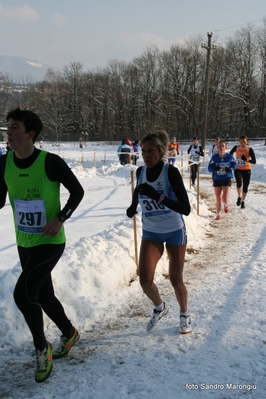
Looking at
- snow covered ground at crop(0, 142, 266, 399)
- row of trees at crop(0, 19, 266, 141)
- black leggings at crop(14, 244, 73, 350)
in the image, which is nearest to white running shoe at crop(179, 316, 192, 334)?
snow covered ground at crop(0, 142, 266, 399)

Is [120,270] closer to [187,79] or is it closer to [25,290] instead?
[25,290]

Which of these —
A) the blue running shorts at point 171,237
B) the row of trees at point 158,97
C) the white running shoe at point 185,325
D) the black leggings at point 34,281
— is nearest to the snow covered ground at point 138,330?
the white running shoe at point 185,325

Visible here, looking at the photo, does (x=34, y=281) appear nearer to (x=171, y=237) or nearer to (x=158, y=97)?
(x=171, y=237)

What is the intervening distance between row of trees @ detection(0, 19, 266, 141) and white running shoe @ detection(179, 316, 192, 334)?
48.0 meters

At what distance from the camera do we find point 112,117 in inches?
2862

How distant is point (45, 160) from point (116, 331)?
1.98 metres

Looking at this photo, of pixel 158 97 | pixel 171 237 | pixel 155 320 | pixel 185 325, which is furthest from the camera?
pixel 158 97

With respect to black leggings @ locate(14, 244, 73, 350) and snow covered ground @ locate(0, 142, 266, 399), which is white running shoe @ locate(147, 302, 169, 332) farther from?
black leggings @ locate(14, 244, 73, 350)

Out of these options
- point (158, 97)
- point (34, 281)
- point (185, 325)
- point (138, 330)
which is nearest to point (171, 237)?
point (185, 325)

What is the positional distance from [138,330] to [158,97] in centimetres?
6418

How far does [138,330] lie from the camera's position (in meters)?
3.81

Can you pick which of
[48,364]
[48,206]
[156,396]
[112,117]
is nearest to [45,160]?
[48,206]

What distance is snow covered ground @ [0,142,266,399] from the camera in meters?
2.83

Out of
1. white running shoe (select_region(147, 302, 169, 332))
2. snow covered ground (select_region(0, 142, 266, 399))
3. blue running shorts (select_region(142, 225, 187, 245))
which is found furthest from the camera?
white running shoe (select_region(147, 302, 169, 332))
